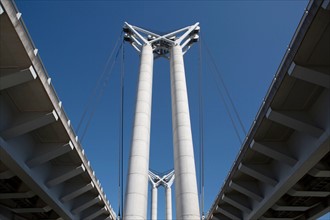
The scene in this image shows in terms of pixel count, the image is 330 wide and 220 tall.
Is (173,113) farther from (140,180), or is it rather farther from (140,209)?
(140,209)

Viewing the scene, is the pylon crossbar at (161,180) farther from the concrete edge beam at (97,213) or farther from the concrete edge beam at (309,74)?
the concrete edge beam at (309,74)

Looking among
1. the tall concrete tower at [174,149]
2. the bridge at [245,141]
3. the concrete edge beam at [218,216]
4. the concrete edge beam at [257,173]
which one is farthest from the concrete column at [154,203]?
the concrete edge beam at [257,173]

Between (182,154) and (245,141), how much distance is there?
31.3 ft

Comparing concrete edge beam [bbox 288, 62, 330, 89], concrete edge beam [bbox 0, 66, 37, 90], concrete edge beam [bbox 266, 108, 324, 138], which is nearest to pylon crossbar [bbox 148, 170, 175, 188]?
concrete edge beam [bbox 266, 108, 324, 138]

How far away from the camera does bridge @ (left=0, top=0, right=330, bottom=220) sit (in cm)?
1295

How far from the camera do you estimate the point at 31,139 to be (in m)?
19.2

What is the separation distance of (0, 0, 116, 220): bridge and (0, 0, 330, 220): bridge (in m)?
0.04

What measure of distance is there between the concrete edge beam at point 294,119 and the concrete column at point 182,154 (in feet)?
38.1

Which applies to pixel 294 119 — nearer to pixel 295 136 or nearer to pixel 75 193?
pixel 295 136

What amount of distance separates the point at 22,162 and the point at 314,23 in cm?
1570

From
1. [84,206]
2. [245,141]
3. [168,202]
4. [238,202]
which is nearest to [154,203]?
[168,202]

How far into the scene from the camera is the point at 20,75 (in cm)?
1325

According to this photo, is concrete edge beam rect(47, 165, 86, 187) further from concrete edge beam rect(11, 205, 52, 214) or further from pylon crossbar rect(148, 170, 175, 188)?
pylon crossbar rect(148, 170, 175, 188)

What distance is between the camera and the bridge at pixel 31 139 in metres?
12.9
